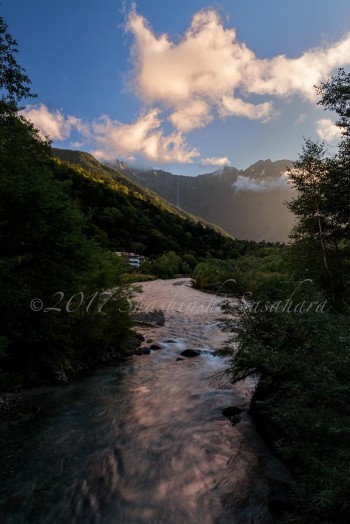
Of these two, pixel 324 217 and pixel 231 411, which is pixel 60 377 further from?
pixel 324 217

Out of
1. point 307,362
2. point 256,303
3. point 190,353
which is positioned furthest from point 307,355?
point 190,353

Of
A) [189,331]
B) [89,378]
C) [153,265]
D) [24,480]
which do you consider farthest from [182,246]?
[24,480]

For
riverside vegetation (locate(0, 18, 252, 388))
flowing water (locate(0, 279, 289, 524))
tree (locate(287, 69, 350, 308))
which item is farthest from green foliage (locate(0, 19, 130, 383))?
tree (locate(287, 69, 350, 308))

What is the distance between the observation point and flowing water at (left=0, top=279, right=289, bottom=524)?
5555mm

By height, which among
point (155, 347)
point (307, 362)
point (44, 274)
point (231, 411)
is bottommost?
Result: point (155, 347)

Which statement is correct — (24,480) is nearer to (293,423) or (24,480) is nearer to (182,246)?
(293,423)

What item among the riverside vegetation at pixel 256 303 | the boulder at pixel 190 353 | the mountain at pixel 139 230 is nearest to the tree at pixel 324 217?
the riverside vegetation at pixel 256 303

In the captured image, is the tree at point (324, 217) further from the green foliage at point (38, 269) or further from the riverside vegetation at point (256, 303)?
the green foliage at point (38, 269)

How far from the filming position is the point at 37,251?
10.0m

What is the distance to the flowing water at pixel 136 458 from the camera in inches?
219

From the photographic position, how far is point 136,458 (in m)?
7.11

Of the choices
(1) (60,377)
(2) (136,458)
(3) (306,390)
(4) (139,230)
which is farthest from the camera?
(4) (139,230)

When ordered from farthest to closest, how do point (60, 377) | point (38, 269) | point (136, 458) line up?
point (60, 377)
point (38, 269)
point (136, 458)

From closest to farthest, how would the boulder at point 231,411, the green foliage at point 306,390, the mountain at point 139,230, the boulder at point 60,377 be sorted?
the green foliage at point 306,390
the boulder at point 231,411
the boulder at point 60,377
the mountain at point 139,230
